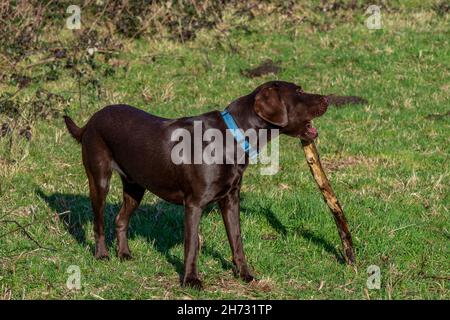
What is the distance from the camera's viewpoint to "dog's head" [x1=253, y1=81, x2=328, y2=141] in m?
6.81

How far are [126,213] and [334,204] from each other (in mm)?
1793

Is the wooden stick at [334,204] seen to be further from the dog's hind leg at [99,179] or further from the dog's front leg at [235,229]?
the dog's hind leg at [99,179]

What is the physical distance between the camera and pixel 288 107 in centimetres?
695

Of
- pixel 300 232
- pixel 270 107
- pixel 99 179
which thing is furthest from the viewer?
pixel 300 232

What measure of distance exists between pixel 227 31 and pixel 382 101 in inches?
147

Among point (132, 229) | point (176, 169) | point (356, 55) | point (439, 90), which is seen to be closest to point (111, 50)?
point (356, 55)

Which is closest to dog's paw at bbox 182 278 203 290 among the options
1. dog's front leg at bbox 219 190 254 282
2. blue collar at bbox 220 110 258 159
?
dog's front leg at bbox 219 190 254 282

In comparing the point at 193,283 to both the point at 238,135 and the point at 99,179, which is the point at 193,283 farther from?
the point at 99,179

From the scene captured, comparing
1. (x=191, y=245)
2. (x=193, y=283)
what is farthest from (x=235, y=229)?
(x=193, y=283)

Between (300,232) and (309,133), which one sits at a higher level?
(309,133)

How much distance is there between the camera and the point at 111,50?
1421cm

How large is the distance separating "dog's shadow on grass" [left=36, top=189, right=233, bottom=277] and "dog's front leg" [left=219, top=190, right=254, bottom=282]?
1.37 ft

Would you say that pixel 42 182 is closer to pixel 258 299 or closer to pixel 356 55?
pixel 258 299

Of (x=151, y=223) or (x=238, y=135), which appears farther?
(x=151, y=223)
